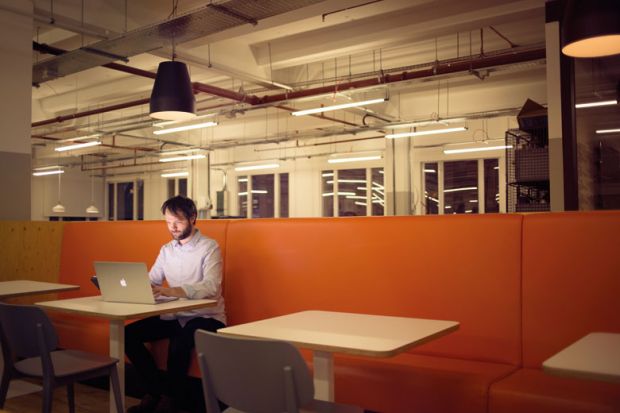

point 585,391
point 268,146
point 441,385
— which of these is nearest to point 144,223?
point 441,385

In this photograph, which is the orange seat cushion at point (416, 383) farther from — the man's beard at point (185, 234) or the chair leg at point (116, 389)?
the man's beard at point (185, 234)

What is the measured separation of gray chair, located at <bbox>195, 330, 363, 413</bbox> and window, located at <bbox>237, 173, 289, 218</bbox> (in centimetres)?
1452

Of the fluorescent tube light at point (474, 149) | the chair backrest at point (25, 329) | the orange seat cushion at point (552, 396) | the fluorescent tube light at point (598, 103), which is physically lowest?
the orange seat cushion at point (552, 396)

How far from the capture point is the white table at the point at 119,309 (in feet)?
8.94

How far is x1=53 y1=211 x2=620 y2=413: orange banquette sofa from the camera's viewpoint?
2.52m

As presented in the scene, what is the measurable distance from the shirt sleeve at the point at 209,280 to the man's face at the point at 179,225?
0.58 ft

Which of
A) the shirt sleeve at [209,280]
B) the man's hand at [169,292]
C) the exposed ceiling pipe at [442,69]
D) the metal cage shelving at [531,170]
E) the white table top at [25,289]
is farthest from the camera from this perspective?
the exposed ceiling pipe at [442,69]

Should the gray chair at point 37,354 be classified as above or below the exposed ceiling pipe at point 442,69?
below

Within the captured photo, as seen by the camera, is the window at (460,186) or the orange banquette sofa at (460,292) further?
the window at (460,186)

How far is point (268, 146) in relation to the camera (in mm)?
16250

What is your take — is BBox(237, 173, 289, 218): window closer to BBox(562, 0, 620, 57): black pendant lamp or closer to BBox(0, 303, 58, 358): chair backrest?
BBox(562, 0, 620, 57): black pendant lamp

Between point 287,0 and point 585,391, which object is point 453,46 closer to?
point 287,0

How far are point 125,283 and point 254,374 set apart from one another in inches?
62.0

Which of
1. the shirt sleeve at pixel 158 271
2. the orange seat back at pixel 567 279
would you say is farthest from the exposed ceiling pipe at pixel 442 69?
the shirt sleeve at pixel 158 271
